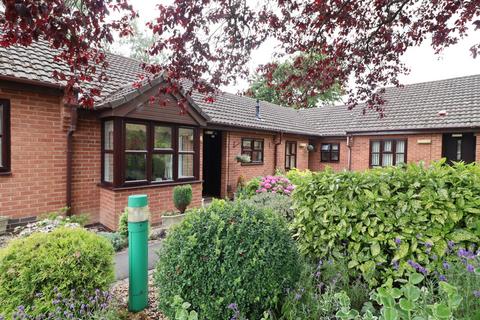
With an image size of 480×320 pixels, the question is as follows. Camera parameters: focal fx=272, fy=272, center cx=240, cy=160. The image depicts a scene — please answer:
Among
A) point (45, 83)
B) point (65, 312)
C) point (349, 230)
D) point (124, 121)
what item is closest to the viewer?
point (65, 312)

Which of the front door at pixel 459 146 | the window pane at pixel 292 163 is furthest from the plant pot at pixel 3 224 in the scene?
the front door at pixel 459 146

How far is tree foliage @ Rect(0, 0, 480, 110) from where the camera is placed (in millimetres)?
2461

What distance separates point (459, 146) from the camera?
12.1m

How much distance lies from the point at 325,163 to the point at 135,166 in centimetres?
1246

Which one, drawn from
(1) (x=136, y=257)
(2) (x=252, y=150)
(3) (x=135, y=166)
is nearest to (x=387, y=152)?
(2) (x=252, y=150)

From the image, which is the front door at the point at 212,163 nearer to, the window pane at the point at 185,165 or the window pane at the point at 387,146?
the window pane at the point at 185,165

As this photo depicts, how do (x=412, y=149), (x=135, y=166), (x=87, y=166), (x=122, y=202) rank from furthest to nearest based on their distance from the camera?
(x=412, y=149), (x=135, y=166), (x=87, y=166), (x=122, y=202)

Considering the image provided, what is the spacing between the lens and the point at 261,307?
89.4 inches

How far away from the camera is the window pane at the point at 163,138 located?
738cm

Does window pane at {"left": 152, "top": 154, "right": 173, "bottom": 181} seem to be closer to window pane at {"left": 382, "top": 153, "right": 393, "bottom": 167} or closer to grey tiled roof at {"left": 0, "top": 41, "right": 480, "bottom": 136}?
grey tiled roof at {"left": 0, "top": 41, "right": 480, "bottom": 136}

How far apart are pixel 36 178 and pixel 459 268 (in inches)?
294

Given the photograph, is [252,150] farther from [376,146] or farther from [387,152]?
[387,152]

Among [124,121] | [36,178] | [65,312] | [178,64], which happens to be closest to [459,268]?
[65,312]

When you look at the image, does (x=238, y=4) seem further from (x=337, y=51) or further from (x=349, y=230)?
(x=349, y=230)
